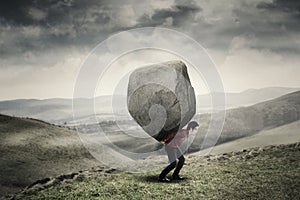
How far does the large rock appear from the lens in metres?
16.8

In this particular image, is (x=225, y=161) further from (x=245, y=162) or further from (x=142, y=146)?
(x=142, y=146)

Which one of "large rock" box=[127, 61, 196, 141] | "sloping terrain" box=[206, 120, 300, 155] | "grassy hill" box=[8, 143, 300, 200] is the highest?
"large rock" box=[127, 61, 196, 141]

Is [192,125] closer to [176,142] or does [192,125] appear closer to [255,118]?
[176,142]

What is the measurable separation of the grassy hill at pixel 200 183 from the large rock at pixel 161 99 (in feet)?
8.56

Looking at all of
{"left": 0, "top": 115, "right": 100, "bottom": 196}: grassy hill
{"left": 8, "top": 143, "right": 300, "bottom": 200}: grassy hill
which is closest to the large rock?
{"left": 8, "top": 143, "right": 300, "bottom": 200}: grassy hill

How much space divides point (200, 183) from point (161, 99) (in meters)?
4.13

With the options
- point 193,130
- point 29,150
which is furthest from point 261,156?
point 29,150

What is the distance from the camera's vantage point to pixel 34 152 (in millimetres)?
30812

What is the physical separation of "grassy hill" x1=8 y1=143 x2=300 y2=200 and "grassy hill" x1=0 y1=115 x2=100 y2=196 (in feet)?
27.1

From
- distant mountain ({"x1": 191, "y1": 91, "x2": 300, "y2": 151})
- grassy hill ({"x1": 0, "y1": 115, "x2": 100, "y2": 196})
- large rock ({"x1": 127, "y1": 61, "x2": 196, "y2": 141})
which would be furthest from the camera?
distant mountain ({"x1": 191, "y1": 91, "x2": 300, "y2": 151})

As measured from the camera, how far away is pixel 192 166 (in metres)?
20.7

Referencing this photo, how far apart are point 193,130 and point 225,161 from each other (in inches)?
243

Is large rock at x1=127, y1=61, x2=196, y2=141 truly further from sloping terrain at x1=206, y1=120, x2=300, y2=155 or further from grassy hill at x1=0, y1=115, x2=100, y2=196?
sloping terrain at x1=206, y1=120, x2=300, y2=155

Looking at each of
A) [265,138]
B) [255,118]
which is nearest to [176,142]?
[265,138]
